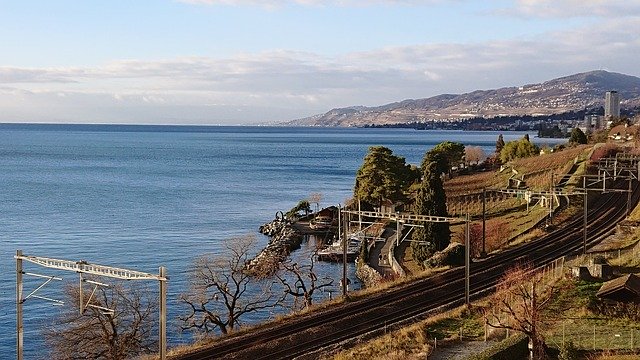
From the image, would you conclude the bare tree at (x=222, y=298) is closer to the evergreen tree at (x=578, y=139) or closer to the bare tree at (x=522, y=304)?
the bare tree at (x=522, y=304)

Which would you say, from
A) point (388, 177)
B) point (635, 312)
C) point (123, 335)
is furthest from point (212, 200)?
point (635, 312)

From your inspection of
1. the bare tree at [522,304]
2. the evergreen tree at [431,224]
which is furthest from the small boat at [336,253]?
the bare tree at [522,304]

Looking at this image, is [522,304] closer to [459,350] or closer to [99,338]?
[459,350]

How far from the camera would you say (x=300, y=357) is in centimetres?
2609

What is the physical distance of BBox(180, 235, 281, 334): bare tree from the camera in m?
36.1

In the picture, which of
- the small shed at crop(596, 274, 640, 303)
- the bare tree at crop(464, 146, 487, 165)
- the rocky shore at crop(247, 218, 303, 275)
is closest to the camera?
the small shed at crop(596, 274, 640, 303)

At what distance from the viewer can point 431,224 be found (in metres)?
45.2

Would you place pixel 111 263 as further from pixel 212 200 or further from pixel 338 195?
pixel 338 195

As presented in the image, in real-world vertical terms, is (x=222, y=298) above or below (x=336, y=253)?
below

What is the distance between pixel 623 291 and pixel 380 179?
39.8 metres

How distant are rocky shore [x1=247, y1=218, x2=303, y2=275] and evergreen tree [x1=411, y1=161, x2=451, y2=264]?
953 centimetres

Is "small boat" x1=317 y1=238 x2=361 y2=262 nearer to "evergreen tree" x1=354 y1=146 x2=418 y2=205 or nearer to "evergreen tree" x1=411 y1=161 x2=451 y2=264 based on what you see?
"evergreen tree" x1=354 y1=146 x2=418 y2=205

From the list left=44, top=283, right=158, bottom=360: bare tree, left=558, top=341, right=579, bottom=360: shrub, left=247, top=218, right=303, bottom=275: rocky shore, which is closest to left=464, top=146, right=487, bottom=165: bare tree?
left=247, top=218, right=303, bottom=275: rocky shore

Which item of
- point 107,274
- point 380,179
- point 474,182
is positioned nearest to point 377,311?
point 107,274
